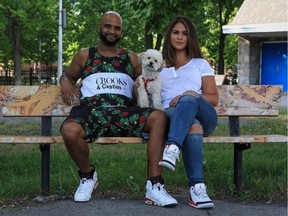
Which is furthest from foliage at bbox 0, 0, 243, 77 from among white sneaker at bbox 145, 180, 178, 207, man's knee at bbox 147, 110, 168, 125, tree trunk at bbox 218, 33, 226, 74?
white sneaker at bbox 145, 180, 178, 207

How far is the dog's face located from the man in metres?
0.27

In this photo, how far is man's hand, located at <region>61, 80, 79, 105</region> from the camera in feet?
13.6

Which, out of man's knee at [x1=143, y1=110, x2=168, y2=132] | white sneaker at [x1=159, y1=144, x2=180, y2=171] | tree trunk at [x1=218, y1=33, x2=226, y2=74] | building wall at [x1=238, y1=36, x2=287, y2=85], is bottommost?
white sneaker at [x1=159, y1=144, x2=180, y2=171]

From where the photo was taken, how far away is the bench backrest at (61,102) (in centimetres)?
424

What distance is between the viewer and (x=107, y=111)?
12.5ft

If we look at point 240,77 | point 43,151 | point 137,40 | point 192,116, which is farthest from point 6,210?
point 137,40

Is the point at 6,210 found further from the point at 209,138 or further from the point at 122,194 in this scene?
the point at 209,138

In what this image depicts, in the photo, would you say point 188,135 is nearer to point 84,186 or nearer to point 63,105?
point 84,186

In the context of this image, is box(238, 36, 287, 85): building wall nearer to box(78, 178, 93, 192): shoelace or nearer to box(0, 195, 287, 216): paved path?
box(0, 195, 287, 216): paved path

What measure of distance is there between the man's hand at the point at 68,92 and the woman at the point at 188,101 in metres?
0.81

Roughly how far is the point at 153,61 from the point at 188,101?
637 mm

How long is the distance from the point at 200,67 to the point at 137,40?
79.2 ft

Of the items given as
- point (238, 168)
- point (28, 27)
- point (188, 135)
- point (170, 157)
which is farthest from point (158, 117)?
point (28, 27)

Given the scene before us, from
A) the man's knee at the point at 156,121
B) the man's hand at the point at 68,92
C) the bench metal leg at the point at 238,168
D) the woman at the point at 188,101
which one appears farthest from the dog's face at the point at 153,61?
the bench metal leg at the point at 238,168
